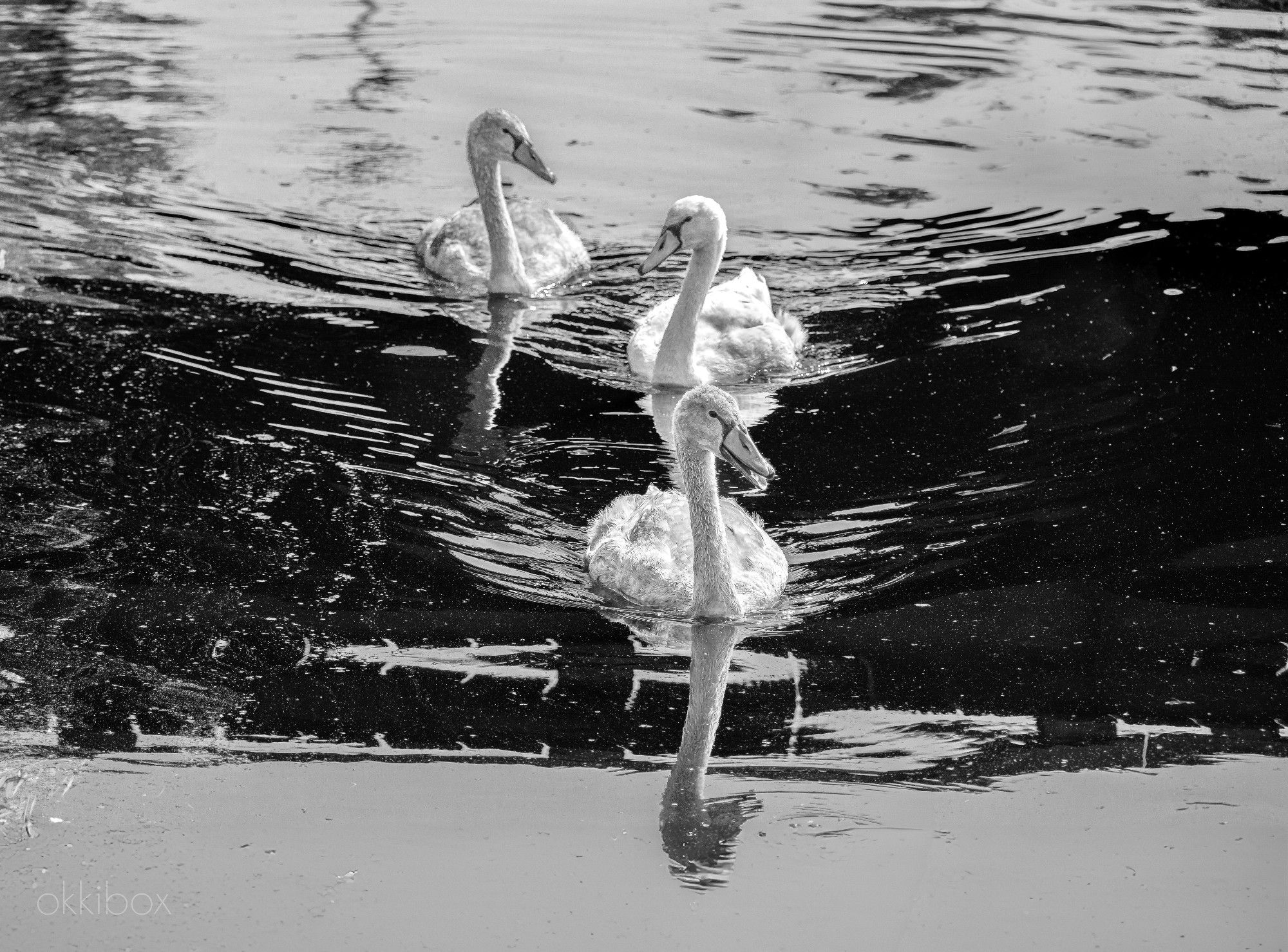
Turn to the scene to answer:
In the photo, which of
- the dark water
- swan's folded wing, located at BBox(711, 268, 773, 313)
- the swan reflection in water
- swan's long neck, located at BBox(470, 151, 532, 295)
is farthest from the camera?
swan's long neck, located at BBox(470, 151, 532, 295)

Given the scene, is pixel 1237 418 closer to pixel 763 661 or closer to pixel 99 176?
pixel 763 661

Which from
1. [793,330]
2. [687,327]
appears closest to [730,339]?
[687,327]

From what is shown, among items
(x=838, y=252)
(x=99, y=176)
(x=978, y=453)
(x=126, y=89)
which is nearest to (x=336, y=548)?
(x=978, y=453)

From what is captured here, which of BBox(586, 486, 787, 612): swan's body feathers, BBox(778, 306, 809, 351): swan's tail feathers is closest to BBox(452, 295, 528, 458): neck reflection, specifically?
BBox(586, 486, 787, 612): swan's body feathers

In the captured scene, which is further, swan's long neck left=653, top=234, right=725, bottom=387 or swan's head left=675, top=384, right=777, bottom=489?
swan's long neck left=653, top=234, right=725, bottom=387

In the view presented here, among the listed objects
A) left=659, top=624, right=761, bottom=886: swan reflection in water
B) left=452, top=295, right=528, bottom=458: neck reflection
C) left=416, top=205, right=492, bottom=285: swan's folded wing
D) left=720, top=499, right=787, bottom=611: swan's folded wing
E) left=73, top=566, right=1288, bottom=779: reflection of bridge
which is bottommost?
left=659, top=624, right=761, bottom=886: swan reflection in water

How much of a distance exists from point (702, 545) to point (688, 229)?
11.7 ft

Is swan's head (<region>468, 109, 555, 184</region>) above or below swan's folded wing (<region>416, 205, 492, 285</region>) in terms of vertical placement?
above

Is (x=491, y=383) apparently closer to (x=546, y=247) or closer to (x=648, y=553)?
(x=546, y=247)

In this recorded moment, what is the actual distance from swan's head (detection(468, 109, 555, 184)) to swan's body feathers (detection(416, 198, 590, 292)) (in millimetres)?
392

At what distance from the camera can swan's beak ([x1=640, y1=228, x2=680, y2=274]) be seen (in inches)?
417

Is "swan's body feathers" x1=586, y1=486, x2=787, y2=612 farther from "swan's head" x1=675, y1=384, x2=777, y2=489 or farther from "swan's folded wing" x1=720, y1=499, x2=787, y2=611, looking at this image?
"swan's head" x1=675, y1=384, x2=777, y2=489

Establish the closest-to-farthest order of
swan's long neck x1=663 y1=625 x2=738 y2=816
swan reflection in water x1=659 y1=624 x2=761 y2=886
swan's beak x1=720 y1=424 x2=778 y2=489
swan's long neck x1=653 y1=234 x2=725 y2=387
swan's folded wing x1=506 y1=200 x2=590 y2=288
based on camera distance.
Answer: swan reflection in water x1=659 y1=624 x2=761 y2=886 → swan's long neck x1=663 y1=625 x2=738 y2=816 → swan's beak x1=720 y1=424 x2=778 y2=489 → swan's long neck x1=653 y1=234 x2=725 y2=387 → swan's folded wing x1=506 y1=200 x2=590 y2=288

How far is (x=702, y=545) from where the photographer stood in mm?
7602
